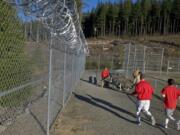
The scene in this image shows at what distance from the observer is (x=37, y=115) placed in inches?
388

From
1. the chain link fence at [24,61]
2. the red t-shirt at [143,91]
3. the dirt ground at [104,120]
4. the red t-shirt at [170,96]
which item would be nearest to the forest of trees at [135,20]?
the dirt ground at [104,120]

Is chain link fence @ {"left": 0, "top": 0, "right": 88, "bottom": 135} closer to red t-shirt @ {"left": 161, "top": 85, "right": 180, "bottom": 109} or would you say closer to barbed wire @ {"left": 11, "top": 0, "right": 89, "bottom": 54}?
barbed wire @ {"left": 11, "top": 0, "right": 89, "bottom": 54}

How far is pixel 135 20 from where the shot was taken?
148125mm

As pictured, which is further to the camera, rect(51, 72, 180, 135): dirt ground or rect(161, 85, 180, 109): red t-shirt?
rect(161, 85, 180, 109): red t-shirt

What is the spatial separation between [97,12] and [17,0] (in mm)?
146089

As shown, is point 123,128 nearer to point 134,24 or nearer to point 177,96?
point 177,96

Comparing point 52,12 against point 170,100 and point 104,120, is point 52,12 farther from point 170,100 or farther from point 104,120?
point 104,120

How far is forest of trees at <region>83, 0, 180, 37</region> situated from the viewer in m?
146

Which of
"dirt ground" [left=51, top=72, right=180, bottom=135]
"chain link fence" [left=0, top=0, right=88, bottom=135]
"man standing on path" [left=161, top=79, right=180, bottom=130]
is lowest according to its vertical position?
"dirt ground" [left=51, top=72, right=180, bottom=135]

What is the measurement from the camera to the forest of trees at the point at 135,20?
14650 cm

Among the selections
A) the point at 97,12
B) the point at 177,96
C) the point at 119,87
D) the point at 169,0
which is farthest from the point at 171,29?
the point at 177,96

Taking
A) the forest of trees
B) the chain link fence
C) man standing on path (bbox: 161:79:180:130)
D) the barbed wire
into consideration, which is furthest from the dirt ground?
the forest of trees

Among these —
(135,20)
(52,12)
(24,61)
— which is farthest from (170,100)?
(135,20)

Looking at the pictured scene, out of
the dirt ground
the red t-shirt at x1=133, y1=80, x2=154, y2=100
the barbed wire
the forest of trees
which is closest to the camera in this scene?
the barbed wire
